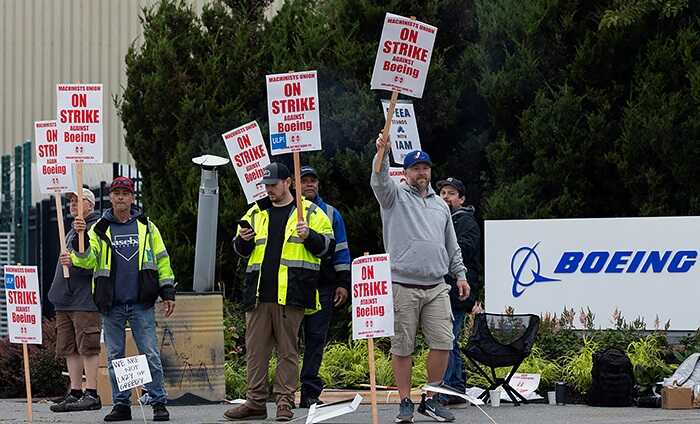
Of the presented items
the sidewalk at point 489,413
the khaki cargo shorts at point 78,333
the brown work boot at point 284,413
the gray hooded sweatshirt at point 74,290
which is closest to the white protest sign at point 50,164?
the gray hooded sweatshirt at point 74,290

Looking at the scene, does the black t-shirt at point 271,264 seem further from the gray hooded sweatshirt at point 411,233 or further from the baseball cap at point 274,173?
the gray hooded sweatshirt at point 411,233

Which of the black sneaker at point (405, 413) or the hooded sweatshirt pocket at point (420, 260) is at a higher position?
the hooded sweatshirt pocket at point (420, 260)

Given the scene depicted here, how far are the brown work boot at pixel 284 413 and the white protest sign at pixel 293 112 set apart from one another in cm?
195

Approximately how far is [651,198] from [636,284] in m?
2.39

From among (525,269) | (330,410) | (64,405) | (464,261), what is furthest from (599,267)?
(64,405)

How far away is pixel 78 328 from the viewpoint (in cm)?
1287

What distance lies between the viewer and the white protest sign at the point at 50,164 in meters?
12.8

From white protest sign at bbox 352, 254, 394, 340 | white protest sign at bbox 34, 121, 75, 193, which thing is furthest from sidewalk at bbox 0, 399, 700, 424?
white protest sign at bbox 34, 121, 75, 193

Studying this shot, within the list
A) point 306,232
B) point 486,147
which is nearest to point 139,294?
point 306,232

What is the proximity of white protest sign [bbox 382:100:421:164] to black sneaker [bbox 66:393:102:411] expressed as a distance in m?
4.05

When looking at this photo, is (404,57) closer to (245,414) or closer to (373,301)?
(373,301)

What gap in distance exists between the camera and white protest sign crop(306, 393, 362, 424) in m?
10.4

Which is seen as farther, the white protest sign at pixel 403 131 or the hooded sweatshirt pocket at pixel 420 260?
the white protest sign at pixel 403 131

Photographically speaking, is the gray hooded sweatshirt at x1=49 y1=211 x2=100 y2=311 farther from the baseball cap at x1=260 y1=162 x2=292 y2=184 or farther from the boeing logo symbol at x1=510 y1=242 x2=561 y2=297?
the boeing logo symbol at x1=510 y1=242 x2=561 y2=297
